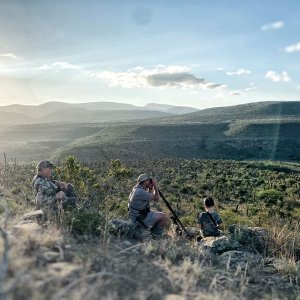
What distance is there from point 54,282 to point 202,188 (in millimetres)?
32791

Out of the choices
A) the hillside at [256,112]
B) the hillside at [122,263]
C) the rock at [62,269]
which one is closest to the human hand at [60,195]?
the hillside at [122,263]

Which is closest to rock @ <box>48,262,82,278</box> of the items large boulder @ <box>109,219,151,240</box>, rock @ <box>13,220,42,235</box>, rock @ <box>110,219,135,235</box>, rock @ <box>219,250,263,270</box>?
rock @ <box>13,220,42,235</box>

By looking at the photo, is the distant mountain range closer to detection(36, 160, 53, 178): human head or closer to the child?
the child

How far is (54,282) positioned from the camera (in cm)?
353

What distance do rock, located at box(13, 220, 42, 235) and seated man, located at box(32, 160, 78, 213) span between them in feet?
6.30

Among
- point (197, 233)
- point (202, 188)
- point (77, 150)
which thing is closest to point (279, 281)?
point (197, 233)

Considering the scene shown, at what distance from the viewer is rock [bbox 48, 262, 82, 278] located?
12.1 feet

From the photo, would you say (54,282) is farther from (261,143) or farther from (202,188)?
(261,143)

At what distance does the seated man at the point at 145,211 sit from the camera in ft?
27.8

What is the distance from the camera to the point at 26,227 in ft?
16.9

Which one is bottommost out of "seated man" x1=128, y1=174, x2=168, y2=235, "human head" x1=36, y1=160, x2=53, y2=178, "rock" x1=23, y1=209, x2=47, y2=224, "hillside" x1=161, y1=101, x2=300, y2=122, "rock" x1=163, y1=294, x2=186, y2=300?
"hillside" x1=161, y1=101, x2=300, y2=122

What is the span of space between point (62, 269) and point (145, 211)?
16.1ft

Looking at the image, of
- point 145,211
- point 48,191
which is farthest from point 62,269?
point 145,211

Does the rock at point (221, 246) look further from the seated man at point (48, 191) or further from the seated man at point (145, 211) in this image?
the seated man at point (48, 191)
